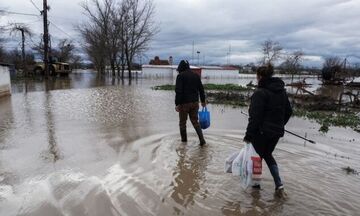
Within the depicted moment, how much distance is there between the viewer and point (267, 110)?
520cm

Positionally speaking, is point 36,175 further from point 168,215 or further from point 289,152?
point 289,152

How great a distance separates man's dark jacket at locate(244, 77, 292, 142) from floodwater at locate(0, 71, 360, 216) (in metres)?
0.92

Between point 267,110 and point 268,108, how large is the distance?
0.03 m

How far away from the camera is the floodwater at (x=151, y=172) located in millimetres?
4957

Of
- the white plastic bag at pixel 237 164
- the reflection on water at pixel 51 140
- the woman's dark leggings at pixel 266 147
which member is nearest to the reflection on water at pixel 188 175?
the white plastic bag at pixel 237 164

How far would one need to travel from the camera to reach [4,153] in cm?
742

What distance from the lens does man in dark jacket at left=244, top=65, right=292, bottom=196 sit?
5.15 m

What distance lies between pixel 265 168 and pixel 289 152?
5.23 feet

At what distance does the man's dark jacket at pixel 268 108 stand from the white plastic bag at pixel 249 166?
269 mm

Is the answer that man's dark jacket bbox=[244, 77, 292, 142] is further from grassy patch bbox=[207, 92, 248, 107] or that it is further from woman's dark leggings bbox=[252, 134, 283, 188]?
grassy patch bbox=[207, 92, 248, 107]

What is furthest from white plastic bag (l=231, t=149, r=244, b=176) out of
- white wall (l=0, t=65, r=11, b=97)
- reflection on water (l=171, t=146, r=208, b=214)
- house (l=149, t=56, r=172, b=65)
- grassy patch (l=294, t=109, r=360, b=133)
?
house (l=149, t=56, r=172, b=65)

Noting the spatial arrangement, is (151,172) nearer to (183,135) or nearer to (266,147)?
(266,147)

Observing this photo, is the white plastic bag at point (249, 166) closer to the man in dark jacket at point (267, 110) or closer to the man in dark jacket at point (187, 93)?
the man in dark jacket at point (267, 110)

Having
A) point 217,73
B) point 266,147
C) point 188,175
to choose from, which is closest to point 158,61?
point 217,73
